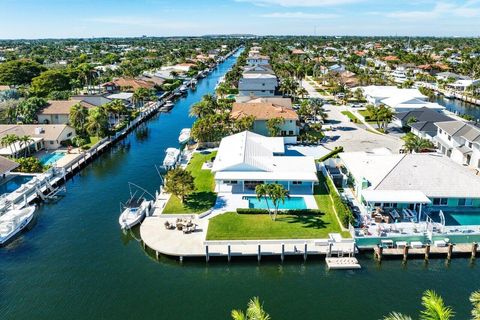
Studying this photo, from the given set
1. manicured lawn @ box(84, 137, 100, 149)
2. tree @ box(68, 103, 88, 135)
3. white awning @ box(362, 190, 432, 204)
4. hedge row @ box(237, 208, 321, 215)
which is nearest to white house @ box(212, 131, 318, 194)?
hedge row @ box(237, 208, 321, 215)

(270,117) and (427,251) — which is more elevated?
(270,117)

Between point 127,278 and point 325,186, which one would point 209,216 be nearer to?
point 127,278

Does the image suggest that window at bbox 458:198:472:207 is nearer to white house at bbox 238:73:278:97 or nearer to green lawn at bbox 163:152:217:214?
green lawn at bbox 163:152:217:214

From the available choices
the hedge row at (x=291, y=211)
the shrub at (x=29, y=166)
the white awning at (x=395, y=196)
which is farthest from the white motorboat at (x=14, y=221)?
the white awning at (x=395, y=196)

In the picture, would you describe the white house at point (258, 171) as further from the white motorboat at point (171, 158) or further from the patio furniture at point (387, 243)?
the patio furniture at point (387, 243)

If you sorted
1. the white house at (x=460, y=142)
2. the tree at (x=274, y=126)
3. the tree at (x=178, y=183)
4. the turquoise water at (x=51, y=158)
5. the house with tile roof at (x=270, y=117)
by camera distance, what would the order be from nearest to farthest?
the tree at (x=178, y=183) → the white house at (x=460, y=142) → the turquoise water at (x=51, y=158) → the tree at (x=274, y=126) → the house with tile roof at (x=270, y=117)

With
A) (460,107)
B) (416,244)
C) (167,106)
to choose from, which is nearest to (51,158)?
(167,106)

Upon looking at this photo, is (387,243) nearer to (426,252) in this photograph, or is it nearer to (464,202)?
(426,252)
